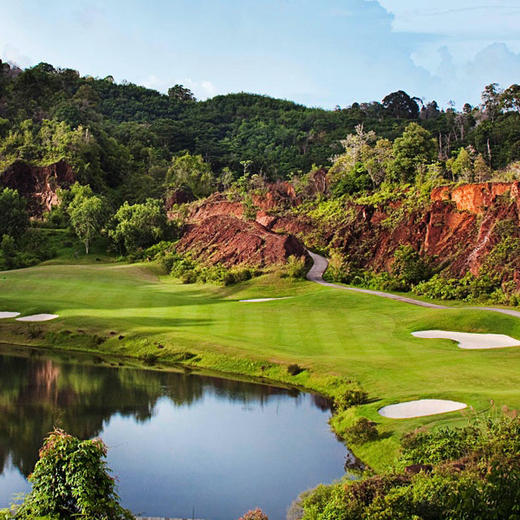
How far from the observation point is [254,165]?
12706cm

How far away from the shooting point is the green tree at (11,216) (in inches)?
3211

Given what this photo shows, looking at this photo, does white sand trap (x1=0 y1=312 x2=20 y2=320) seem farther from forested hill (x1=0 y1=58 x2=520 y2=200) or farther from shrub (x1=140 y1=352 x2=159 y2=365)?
forested hill (x1=0 y1=58 x2=520 y2=200)

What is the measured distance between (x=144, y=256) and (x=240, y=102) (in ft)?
430

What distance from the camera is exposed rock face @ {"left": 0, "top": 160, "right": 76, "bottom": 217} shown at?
99.4 metres

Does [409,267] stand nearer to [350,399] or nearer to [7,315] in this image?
[350,399]

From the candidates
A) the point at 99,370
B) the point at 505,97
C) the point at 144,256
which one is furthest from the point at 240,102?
the point at 99,370

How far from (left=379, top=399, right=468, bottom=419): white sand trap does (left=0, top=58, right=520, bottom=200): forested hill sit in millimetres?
78406

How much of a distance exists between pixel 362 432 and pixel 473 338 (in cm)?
1611

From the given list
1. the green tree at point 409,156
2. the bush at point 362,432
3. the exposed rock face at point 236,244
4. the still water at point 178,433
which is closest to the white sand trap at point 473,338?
the still water at point 178,433

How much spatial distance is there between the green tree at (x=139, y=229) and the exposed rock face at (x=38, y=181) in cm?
2326

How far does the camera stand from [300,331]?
40.3m

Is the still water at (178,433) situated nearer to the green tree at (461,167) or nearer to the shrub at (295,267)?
the shrub at (295,267)

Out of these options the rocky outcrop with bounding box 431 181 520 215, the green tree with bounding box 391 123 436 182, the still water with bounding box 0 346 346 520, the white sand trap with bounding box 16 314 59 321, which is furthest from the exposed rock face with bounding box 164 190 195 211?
the still water with bounding box 0 346 346 520

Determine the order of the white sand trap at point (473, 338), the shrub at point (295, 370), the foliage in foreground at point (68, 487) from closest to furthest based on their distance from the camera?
the foliage in foreground at point (68, 487) < the shrub at point (295, 370) < the white sand trap at point (473, 338)
